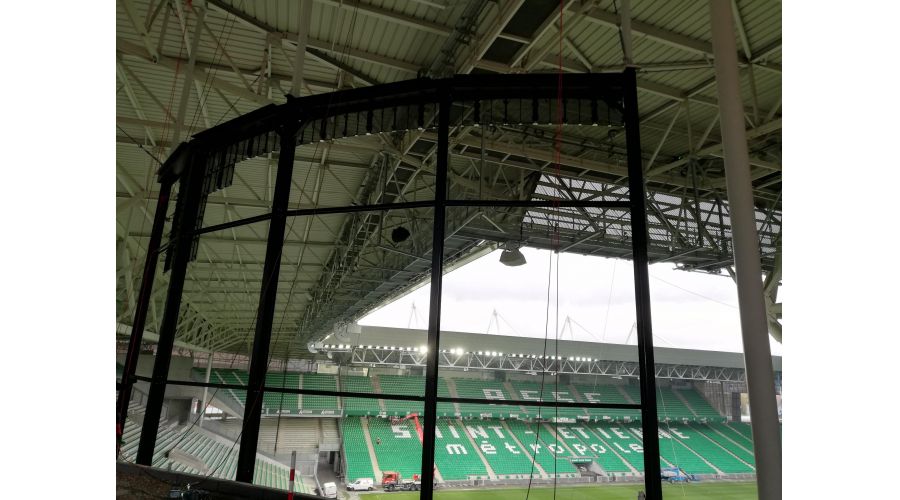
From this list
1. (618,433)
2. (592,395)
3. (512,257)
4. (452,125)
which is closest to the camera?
(452,125)

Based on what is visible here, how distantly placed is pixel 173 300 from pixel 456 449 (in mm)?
29060

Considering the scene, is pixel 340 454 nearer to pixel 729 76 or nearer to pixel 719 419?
pixel 719 419

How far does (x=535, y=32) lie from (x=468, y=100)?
279 centimetres

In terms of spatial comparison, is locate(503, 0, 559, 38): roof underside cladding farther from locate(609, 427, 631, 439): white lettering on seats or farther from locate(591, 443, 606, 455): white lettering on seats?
locate(609, 427, 631, 439): white lettering on seats

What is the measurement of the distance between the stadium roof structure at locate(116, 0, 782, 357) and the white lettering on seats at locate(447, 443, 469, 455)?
17181 mm

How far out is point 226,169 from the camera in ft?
29.3

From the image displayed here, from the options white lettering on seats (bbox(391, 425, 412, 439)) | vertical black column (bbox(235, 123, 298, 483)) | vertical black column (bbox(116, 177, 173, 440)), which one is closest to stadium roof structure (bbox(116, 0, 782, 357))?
vertical black column (bbox(235, 123, 298, 483))

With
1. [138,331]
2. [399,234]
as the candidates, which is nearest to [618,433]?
[399,234]

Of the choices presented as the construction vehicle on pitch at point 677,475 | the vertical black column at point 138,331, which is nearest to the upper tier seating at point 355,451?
the construction vehicle on pitch at point 677,475

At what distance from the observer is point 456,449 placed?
34375mm

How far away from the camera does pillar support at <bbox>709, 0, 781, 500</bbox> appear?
6016 millimetres

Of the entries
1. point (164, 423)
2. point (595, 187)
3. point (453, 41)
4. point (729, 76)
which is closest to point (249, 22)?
point (453, 41)

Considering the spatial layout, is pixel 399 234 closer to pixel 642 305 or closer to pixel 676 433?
pixel 642 305

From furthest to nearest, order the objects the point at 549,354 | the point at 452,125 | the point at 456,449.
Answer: the point at 549,354, the point at 456,449, the point at 452,125
